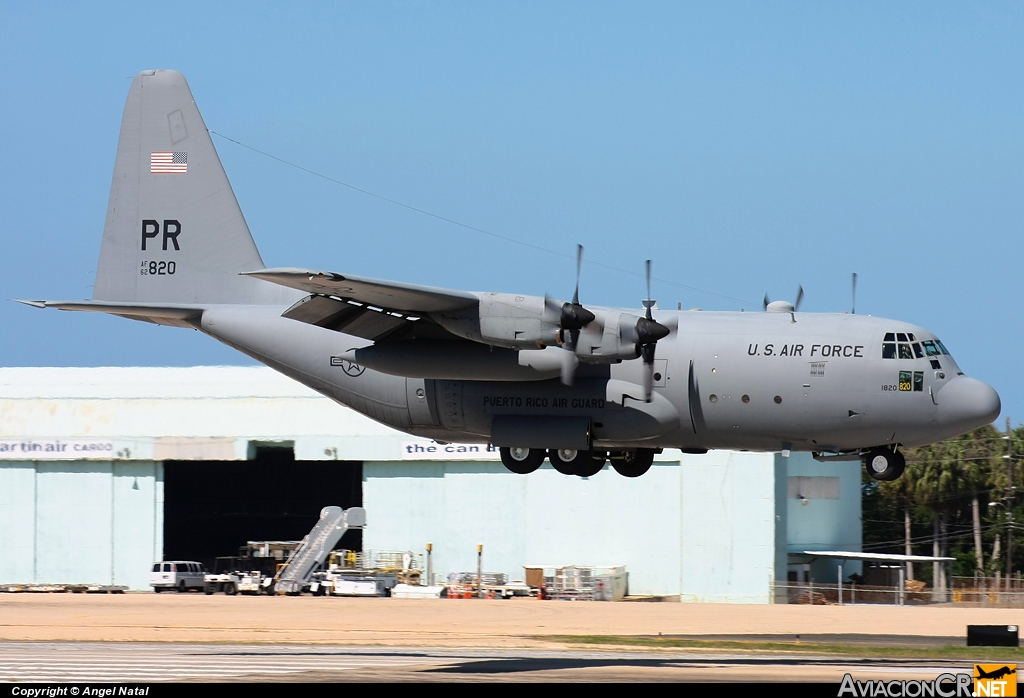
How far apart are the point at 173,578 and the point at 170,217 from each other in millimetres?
31114

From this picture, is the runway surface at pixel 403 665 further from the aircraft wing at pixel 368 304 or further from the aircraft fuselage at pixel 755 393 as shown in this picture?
the aircraft wing at pixel 368 304

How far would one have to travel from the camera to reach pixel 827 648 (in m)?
34.8

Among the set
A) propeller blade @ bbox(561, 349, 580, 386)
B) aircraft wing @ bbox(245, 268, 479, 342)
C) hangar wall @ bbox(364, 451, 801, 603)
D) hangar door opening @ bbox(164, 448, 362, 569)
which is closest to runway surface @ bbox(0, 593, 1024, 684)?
hangar wall @ bbox(364, 451, 801, 603)

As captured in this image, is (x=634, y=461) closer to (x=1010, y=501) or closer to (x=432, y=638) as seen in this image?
(x=432, y=638)

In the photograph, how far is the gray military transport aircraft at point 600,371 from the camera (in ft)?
83.6

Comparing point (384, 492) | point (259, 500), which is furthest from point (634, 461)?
point (259, 500)

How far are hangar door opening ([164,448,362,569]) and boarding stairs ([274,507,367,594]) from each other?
1555cm

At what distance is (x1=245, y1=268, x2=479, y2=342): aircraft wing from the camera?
78.6 ft

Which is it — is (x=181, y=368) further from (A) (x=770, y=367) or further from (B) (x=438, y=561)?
(A) (x=770, y=367)

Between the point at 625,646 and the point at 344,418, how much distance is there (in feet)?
95.8

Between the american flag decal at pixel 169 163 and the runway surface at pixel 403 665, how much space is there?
11.8m

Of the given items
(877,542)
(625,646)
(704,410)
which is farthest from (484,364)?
(877,542)

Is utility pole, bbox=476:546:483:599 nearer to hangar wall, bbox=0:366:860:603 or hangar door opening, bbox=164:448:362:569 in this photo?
hangar wall, bbox=0:366:860:603

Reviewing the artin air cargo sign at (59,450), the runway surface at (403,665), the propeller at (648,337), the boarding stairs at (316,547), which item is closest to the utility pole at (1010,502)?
the boarding stairs at (316,547)
